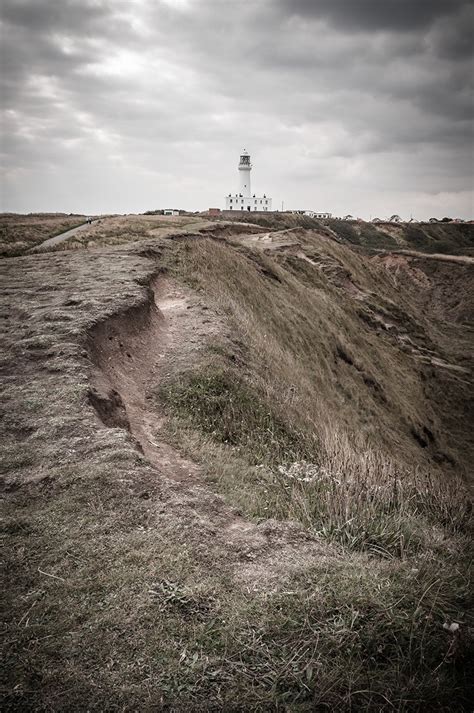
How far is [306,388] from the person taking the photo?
13156 mm

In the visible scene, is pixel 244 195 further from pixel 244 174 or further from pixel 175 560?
pixel 175 560

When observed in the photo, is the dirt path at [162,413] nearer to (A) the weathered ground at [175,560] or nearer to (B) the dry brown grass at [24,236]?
(A) the weathered ground at [175,560]

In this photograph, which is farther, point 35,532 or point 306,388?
point 306,388

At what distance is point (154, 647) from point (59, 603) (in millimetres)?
848

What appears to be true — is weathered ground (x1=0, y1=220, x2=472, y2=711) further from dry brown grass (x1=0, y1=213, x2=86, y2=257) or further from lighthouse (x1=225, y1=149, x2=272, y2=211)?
lighthouse (x1=225, y1=149, x2=272, y2=211)

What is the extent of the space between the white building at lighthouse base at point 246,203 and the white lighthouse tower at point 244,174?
1524mm

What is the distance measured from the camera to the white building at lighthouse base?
4926 inches

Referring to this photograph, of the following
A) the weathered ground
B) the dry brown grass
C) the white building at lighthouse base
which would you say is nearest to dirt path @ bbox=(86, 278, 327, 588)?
the weathered ground

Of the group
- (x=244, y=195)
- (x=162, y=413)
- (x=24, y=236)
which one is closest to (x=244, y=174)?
(x=244, y=195)

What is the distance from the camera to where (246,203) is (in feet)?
414

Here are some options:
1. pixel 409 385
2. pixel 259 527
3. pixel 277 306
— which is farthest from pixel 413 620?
pixel 409 385

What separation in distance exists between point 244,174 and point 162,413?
13073cm

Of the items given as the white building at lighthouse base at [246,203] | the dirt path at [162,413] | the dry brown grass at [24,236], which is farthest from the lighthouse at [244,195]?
the dirt path at [162,413]

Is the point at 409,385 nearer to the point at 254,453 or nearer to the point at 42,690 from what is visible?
the point at 254,453
